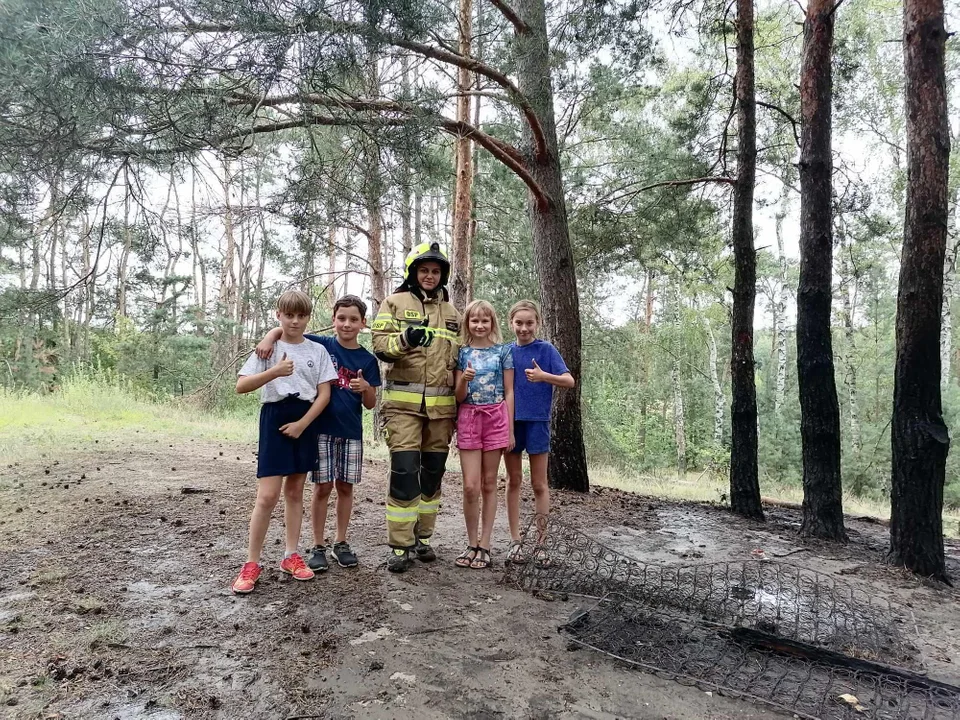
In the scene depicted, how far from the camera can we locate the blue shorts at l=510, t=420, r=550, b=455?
3982mm

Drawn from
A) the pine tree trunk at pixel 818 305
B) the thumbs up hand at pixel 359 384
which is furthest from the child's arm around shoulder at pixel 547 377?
the pine tree trunk at pixel 818 305

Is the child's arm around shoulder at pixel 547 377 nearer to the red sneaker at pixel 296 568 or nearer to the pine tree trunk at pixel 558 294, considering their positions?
the red sneaker at pixel 296 568

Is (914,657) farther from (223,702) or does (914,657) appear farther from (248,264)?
(248,264)

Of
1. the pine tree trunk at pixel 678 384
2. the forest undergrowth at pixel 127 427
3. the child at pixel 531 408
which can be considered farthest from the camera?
the pine tree trunk at pixel 678 384

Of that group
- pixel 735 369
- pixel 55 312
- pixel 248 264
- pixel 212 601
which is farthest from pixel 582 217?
pixel 248 264

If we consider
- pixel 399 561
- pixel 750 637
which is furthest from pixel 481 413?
pixel 750 637

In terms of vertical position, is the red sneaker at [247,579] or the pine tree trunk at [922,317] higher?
the pine tree trunk at [922,317]

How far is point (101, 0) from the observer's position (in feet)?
10.2

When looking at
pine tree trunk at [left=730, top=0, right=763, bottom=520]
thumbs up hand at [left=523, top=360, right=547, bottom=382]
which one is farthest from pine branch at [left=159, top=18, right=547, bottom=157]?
pine tree trunk at [left=730, top=0, right=763, bottom=520]

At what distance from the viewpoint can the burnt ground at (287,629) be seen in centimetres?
222

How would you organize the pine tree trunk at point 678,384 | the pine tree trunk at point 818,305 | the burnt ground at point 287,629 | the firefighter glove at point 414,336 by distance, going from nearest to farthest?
1. the burnt ground at point 287,629
2. the firefighter glove at point 414,336
3. the pine tree trunk at point 818,305
4. the pine tree trunk at point 678,384

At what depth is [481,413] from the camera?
3.81m

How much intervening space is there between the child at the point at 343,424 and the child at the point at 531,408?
1.03 m

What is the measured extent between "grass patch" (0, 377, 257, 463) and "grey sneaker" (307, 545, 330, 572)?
207 inches
